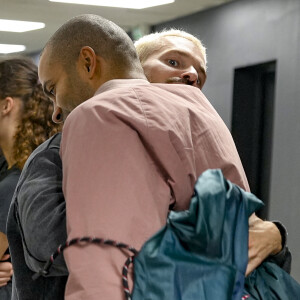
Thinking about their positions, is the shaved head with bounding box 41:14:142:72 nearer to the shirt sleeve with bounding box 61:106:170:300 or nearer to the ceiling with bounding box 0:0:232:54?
the shirt sleeve with bounding box 61:106:170:300

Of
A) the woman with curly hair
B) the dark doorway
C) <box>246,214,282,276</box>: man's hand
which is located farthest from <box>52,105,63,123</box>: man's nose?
the dark doorway

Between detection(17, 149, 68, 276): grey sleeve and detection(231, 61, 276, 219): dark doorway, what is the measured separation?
555 cm

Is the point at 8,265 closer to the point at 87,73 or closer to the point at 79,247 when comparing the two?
the point at 87,73

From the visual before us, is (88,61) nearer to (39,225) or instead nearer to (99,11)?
(39,225)

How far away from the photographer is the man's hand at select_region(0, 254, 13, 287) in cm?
283

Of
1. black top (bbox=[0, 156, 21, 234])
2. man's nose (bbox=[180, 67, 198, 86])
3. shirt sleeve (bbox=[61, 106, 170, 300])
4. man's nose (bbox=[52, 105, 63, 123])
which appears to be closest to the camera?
shirt sleeve (bbox=[61, 106, 170, 300])

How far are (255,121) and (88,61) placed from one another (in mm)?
5776

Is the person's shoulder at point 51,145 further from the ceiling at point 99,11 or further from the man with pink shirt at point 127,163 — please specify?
the ceiling at point 99,11

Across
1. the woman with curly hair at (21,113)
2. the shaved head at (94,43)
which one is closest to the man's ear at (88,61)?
the shaved head at (94,43)

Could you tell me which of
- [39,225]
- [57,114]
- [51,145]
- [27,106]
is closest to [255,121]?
[27,106]

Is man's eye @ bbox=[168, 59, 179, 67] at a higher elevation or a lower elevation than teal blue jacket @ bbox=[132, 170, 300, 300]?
higher

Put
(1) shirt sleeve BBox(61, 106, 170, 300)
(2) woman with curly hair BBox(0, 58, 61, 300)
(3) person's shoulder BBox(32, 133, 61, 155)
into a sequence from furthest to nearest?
(2) woman with curly hair BBox(0, 58, 61, 300) → (3) person's shoulder BBox(32, 133, 61, 155) → (1) shirt sleeve BBox(61, 106, 170, 300)

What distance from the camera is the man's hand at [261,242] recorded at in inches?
61.3

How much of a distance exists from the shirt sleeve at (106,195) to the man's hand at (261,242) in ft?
0.85
